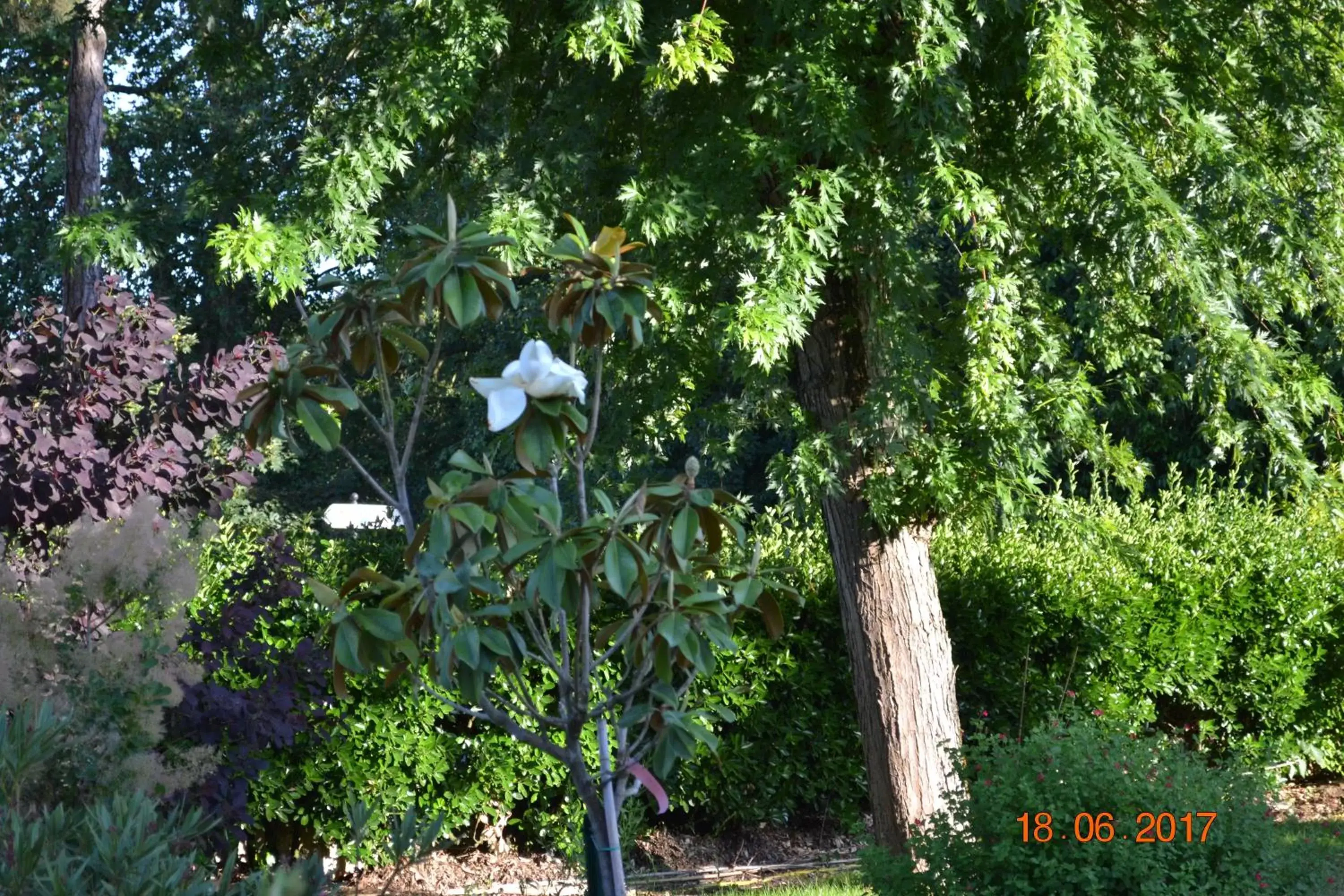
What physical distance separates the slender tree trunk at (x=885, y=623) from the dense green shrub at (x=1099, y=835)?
39.0 inches

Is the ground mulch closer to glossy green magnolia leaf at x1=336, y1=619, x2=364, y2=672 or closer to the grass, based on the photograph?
the grass

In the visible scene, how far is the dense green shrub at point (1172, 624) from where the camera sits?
7066mm

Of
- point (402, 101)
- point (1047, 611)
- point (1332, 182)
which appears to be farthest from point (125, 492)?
point (1332, 182)

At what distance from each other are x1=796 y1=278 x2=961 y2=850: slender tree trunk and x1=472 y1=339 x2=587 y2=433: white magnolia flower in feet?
9.94

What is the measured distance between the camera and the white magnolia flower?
87.9 inches

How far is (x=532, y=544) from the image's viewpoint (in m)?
2.32

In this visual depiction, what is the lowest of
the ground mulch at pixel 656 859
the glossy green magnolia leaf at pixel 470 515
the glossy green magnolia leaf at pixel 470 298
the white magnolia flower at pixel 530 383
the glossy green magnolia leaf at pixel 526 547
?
the ground mulch at pixel 656 859

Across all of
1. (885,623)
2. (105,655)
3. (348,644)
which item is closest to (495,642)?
(348,644)

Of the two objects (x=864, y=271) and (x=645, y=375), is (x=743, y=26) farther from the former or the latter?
(x=645, y=375)

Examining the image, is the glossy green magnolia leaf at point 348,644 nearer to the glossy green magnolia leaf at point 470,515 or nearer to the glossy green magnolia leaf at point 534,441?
the glossy green magnolia leaf at point 470,515

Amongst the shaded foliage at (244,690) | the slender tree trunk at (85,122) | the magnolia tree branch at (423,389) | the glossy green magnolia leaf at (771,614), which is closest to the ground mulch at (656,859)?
the shaded foliage at (244,690)

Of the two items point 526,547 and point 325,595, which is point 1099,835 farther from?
point 325,595

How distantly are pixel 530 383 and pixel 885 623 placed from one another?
10.9 ft

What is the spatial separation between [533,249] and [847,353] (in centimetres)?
160
